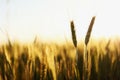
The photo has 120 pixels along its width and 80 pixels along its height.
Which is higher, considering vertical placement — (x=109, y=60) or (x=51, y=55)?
(x=51, y=55)

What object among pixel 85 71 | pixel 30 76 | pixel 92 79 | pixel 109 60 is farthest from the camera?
pixel 109 60

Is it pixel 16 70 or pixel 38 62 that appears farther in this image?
pixel 38 62

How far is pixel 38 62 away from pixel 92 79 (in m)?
0.24

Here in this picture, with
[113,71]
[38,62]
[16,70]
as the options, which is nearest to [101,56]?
[113,71]

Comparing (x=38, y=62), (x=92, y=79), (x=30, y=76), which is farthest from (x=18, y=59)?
(x=92, y=79)

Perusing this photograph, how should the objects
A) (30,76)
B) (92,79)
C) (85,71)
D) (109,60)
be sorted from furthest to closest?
1. (109,60)
2. (92,79)
3. (30,76)
4. (85,71)

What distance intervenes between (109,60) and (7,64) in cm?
48

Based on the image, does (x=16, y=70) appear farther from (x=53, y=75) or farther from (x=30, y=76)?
(x=53, y=75)

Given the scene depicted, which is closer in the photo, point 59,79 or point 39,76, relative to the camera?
point 59,79

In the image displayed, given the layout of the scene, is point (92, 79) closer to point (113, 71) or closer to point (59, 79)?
point (113, 71)

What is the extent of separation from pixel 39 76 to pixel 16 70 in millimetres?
94

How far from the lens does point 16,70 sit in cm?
116

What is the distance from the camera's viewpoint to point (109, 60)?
4.52 feet

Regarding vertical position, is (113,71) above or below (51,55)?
below
